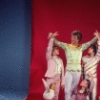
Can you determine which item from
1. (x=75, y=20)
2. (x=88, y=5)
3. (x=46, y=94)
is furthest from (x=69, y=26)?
(x=46, y=94)

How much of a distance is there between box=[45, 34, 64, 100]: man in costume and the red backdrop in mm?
36

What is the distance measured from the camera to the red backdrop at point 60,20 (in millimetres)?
2203

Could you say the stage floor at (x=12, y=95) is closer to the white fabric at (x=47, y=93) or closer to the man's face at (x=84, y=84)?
the white fabric at (x=47, y=93)

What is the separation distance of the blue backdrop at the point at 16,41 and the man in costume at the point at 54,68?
0.71ft

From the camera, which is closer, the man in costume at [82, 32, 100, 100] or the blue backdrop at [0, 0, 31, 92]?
the man in costume at [82, 32, 100, 100]

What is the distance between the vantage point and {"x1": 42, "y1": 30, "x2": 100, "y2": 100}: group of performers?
85.3 inches

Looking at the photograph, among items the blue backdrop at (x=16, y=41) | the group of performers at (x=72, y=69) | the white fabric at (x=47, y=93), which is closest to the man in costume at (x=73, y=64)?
the group of performers at (x=72, y=69)

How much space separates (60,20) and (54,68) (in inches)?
14.7

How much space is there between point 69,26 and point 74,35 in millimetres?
80

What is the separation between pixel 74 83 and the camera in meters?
2.17

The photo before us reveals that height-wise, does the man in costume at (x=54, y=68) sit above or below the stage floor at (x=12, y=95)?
above

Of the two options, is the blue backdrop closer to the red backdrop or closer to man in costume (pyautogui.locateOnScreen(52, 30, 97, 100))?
the red backdrop

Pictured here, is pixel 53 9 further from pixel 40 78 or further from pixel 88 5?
pixel 40 78

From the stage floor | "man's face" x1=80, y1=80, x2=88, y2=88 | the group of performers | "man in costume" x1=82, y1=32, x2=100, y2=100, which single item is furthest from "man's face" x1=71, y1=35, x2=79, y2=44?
the stage floor
